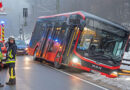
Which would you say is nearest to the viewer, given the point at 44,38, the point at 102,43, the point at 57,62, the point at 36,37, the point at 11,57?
the point at 11,57

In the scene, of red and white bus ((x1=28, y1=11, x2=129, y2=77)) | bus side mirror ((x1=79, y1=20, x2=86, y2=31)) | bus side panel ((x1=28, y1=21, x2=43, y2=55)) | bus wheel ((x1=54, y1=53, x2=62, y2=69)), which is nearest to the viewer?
red and white bus ((x1=28, y1=11, x2=129, y2=77))

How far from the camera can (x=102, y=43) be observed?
13.2 metres

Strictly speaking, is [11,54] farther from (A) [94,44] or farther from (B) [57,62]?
(B) [57,62]

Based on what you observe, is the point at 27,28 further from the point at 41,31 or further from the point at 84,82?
the point at 84,82

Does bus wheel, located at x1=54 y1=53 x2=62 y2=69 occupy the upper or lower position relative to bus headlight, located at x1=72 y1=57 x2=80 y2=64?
lower

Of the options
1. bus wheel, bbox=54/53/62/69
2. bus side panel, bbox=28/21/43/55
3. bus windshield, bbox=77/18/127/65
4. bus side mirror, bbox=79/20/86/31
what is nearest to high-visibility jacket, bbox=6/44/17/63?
bus side mirror, bbox=79/20/86/31

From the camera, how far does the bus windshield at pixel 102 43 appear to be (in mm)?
13188

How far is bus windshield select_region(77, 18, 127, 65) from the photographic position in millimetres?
13188

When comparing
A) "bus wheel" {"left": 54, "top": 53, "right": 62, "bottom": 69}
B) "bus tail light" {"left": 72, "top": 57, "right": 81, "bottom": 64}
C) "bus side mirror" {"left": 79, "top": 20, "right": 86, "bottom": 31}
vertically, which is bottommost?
"bus wheel" {"left": 54, "top": 53, "right": 62, "bottom": 69}

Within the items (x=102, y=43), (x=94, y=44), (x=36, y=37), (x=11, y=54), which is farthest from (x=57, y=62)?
(x=11, y=54)

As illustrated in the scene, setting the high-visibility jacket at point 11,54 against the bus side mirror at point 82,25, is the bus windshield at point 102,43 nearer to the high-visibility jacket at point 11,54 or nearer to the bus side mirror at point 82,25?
the bus side mirror at point 82,25

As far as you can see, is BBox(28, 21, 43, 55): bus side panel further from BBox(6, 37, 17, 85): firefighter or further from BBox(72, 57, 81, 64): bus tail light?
BBox(6, 37, 17, 85): firefighter

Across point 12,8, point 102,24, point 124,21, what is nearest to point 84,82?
point 102,24

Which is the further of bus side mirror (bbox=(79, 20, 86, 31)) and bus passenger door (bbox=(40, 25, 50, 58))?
bus passenger door (bbox=(40, 25, 50, 58))
